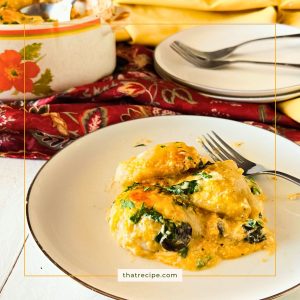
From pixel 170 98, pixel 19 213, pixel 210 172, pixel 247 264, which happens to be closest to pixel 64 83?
pixel 170 98

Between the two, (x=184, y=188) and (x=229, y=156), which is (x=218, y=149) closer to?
(x=229, y=156)

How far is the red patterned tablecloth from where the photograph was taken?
86 cm

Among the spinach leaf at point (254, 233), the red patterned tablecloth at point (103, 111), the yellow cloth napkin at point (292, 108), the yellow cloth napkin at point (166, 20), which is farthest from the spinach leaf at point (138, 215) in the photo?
the yellow cloth napkin at point (166, 20)

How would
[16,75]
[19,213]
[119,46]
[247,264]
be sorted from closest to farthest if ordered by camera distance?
[247,264], [19,213], [16,75], [119,46]

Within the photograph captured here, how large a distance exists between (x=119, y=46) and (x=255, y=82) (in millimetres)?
324

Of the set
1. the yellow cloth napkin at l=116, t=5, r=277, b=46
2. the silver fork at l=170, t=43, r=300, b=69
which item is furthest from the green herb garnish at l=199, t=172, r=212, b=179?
the yellow cloth napkin at l=116, t=5, r=277, b=46

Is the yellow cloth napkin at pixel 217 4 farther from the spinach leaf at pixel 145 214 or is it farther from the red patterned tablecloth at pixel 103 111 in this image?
the spinach leaf at pixel 145 214

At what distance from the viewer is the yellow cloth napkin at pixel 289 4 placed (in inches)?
45.8

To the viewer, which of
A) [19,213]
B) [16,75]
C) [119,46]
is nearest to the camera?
[19,213]

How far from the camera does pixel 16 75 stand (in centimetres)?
89

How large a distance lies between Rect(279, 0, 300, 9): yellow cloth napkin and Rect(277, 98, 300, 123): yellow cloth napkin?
1.17ft

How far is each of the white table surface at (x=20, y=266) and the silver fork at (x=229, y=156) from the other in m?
0.18

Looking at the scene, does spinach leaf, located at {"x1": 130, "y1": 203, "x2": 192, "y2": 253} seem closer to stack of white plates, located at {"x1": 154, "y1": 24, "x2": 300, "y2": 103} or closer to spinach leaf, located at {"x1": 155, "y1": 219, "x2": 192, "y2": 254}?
spinach leaf, located at {"x1": 155, "y1": 219, "x2": 192, "y2": 254}

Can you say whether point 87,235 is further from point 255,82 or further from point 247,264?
point 255,82
